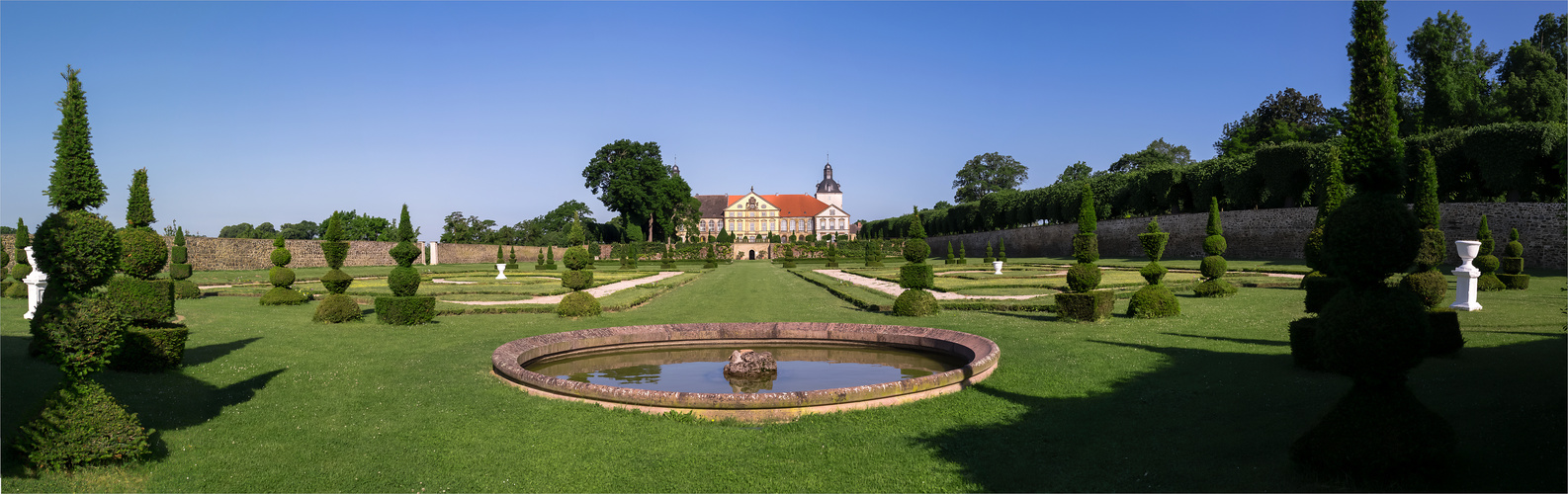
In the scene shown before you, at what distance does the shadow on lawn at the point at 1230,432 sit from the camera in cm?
409

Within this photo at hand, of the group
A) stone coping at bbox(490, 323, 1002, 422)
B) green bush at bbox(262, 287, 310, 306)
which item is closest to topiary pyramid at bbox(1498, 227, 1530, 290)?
stone coping at bbox(490, 323, 1002, 422)

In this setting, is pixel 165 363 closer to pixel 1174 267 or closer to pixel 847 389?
pixel 847 389

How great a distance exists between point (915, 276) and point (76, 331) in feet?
38.5

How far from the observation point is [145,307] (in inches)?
317

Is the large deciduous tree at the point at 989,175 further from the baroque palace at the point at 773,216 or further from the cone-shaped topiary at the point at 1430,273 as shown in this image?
the cone-shaped topiary at the point at 1430,273

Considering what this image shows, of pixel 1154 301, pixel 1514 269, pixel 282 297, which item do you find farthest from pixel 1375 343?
pixel 282 297

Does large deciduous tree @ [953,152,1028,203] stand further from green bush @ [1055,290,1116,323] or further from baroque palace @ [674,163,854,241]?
green bush @ [1055,290,1116,323]

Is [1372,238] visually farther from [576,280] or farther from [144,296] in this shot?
[576,280]

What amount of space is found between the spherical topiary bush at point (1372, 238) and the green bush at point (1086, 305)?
26.7ft

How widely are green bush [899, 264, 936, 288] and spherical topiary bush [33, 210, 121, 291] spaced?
37.2 ft

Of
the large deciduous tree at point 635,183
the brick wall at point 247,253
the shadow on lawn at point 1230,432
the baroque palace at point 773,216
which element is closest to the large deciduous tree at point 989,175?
the baroque palace at point 773,216

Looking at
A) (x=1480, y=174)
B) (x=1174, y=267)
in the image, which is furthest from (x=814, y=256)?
(x=1480, y=174)

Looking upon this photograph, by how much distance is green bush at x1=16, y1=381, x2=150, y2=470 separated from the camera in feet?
14.1

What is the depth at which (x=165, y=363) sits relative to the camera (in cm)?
764
